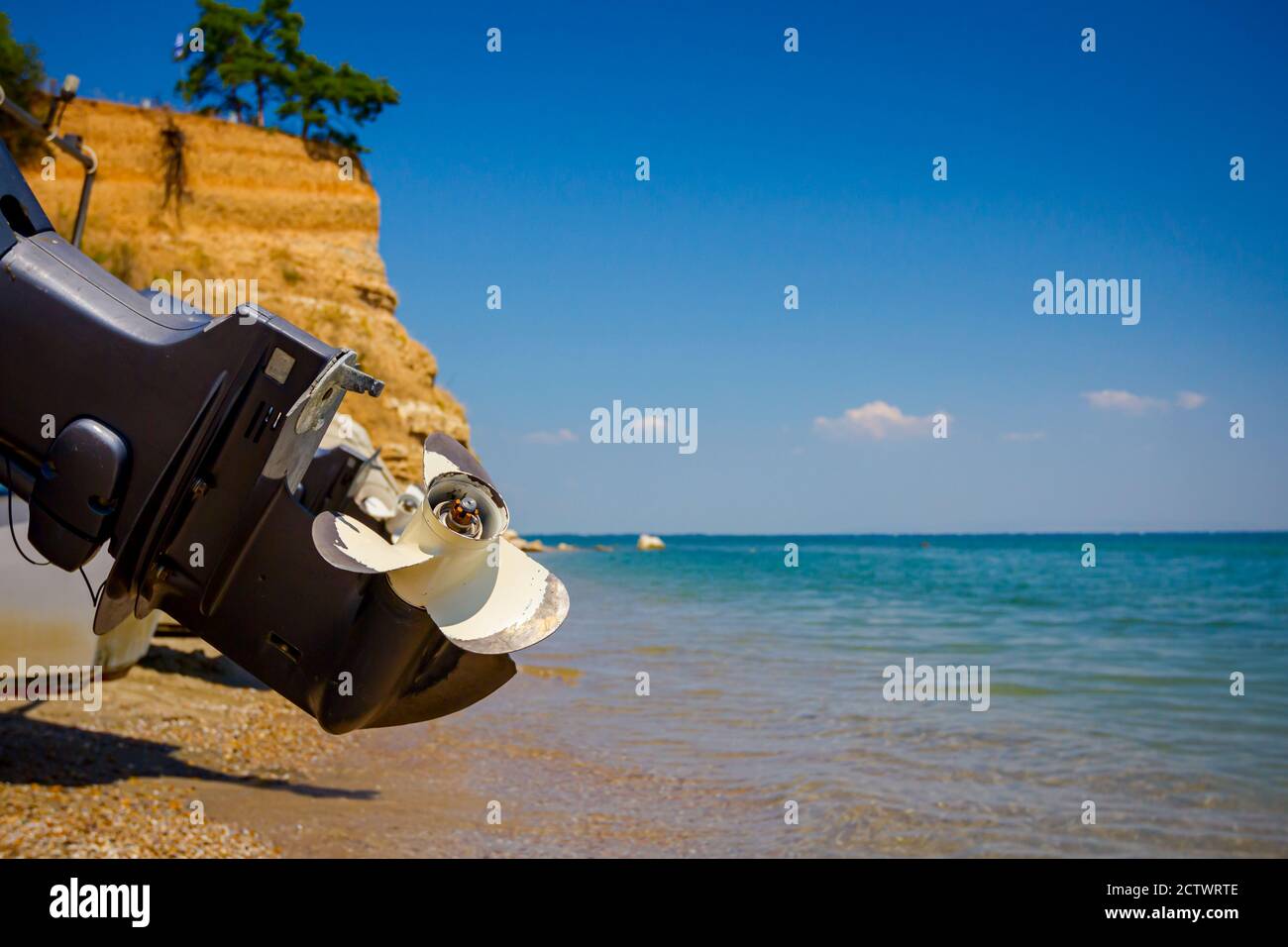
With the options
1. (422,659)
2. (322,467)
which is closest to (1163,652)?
(322,467)

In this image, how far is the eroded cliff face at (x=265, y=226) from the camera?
3841 centimetres

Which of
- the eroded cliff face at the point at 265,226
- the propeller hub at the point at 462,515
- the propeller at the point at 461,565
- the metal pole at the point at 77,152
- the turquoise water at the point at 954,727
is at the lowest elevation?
the turquoise water at the point at 954,727

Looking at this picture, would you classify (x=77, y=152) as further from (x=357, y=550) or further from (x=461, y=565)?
(x=461, y=565)

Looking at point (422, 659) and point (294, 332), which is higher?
point (294, 332)

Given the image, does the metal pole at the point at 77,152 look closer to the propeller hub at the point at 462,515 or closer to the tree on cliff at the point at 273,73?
the propeller hub at the point at 462,515

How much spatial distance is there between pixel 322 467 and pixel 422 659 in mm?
→ 2734

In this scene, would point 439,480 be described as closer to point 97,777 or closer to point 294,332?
point 294,332

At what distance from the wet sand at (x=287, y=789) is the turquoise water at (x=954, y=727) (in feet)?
2.02

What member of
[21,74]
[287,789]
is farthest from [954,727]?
[21,74]

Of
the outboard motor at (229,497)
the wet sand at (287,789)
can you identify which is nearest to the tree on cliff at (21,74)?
the wet sand at (287,789)

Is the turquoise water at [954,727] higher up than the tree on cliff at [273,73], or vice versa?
the tree on cliff at [273,73]

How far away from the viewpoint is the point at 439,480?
2.51 metres

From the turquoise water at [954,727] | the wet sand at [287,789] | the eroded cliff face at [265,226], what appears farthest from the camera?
the eroded cliff face at [265,226]

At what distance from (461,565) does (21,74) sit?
40.2m
